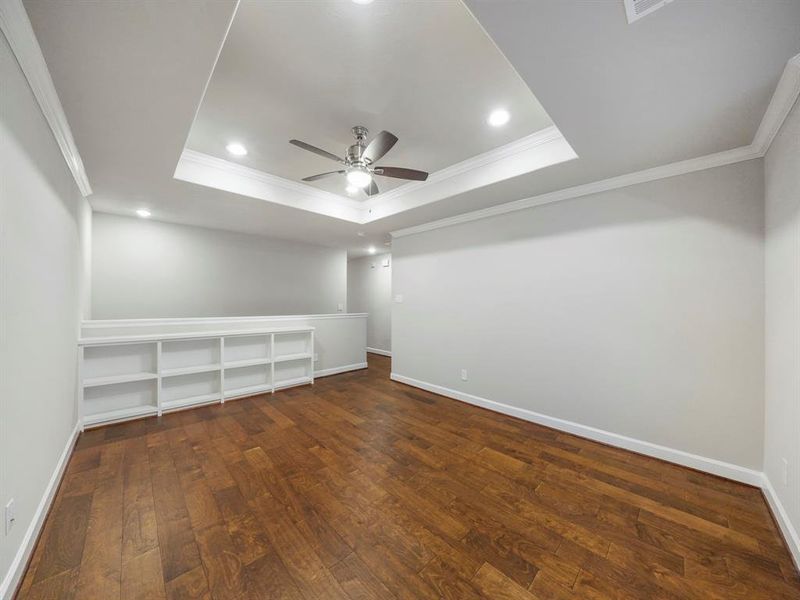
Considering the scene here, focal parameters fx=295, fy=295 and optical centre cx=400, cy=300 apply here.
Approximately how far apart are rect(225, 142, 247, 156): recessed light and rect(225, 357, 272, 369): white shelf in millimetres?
2490

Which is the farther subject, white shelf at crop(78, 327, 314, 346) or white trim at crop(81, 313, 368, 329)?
white trim at crop(81, 313, 368, 329)

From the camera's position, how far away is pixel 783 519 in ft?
5.53

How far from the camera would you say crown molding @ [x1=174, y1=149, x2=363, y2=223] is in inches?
113

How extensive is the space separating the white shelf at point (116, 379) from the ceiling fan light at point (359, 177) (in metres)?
3.05

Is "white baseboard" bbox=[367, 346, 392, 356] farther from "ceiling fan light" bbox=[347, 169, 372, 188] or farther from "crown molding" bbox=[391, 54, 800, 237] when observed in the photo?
"ceiling fan light" bbox=[347, 169, 372, 188]

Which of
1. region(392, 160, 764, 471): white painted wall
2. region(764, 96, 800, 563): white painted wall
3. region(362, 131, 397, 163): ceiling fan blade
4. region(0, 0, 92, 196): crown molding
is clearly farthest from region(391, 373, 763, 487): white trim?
region(0, 0, 92, 196): crown molding

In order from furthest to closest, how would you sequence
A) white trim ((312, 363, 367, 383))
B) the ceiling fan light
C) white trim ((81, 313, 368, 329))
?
white trim ((312, 363, 367, 383)), white trim ((81, 313, 368, 329)), the ceiling fan light

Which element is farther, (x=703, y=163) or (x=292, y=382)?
(x=292, y=382)

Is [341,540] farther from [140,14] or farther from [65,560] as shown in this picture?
[140,14]

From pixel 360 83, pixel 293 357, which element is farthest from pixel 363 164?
pixel 293 357

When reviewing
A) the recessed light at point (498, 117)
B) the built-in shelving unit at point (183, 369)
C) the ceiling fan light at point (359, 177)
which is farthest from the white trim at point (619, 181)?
the built-in shelving unit at point (183, 369)

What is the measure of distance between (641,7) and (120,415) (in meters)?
4.95

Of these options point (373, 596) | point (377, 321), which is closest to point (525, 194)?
point (373, 596)

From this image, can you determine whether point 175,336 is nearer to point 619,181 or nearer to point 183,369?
point 183,369
